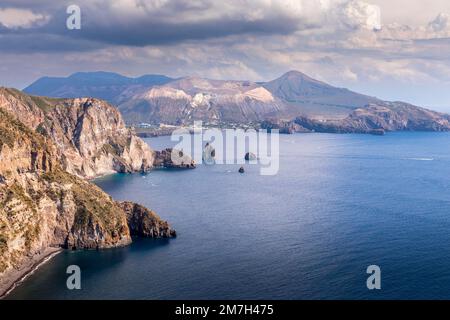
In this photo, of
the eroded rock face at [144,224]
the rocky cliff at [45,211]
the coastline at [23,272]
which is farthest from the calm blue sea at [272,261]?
the rocky cliff at [45,211]

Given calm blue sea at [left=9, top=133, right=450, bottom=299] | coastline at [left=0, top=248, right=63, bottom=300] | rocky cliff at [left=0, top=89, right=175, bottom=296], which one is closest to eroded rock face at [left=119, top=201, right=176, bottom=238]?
rocky cliff at [left=0, top=89, right=175, bottom=296]

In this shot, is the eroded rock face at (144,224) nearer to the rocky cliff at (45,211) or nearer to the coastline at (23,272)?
the rocky cliff at (45,211)

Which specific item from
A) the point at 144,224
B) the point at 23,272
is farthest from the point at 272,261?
the point at 23,272

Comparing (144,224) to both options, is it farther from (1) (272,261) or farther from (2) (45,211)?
(1) (272,261)

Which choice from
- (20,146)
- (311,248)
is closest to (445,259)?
(311,248)

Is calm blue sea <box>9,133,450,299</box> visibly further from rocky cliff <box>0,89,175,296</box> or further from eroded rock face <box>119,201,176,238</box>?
rocky cliff <box>0,89,175,296</box>

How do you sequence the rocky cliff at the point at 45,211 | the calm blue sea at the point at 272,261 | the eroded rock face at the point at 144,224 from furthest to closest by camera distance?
the eroded rock face at the point at 144,224 → the rocky cliff at the point at 45,211 → the calm blue sea at the point at 272,261
